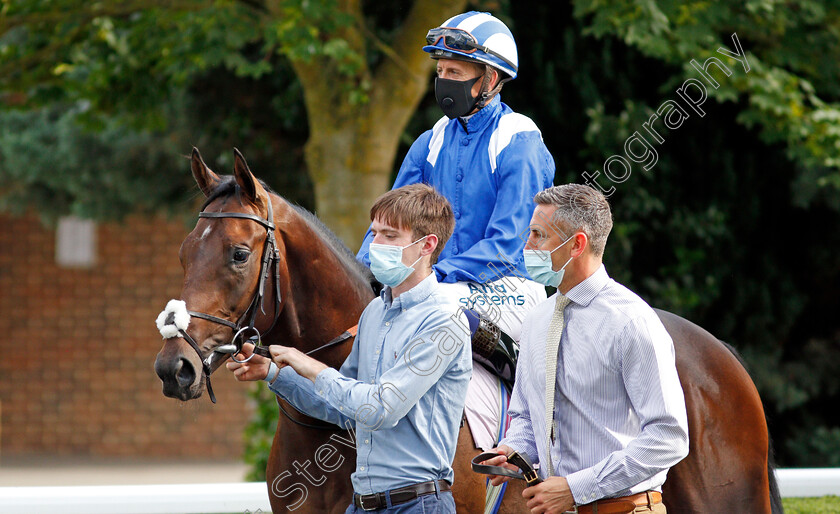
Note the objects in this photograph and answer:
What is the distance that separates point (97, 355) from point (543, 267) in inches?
457

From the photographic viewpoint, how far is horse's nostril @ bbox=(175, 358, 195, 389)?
9.14ft

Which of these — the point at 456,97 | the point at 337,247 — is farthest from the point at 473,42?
the point at 337,247

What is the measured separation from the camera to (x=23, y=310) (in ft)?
42.6

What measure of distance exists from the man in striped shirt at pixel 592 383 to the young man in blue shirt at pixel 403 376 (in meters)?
0.20

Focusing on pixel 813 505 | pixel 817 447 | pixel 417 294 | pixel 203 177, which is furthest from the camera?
pixel 817 447

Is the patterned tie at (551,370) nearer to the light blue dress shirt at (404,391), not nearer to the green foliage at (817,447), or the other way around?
the light blue dress shirt at (404,391)

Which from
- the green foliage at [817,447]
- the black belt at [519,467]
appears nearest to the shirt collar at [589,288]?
the black belt at [519,467]

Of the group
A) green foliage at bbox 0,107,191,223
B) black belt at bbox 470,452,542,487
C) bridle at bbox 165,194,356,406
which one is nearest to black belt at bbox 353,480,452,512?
black belt at bbox 470,452,542,487

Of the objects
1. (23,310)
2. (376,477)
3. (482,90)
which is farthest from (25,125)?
(376,477)

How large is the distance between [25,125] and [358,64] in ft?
15.8

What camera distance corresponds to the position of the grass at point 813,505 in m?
5.15

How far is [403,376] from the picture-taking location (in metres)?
2.53

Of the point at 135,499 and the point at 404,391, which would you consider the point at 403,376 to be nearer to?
the point at 404,391

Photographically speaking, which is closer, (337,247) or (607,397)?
(607,397)
